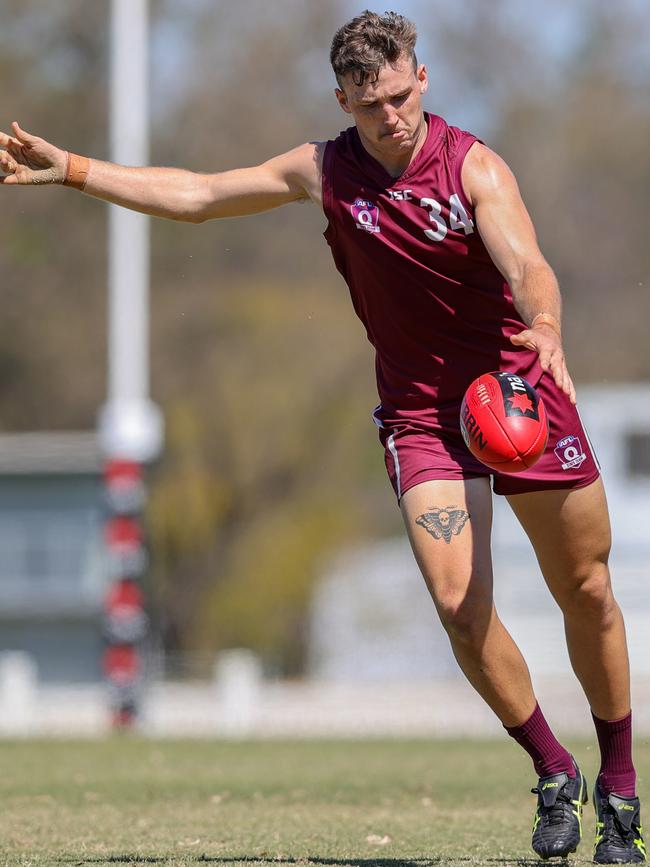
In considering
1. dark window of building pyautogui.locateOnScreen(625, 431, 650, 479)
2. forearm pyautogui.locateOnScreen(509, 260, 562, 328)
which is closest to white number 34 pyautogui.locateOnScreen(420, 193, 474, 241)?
forearm pyautogui.locateOnScreen(509, 260, 562, 328)

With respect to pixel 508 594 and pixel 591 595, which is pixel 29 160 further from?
pixel 508 594

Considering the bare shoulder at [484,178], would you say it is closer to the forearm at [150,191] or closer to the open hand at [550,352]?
the open hand at [550,352]

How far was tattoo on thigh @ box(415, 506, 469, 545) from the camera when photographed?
543cm

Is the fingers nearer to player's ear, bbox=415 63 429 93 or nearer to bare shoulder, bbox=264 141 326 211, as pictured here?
bare shoulder, bbox=264 141 326 211

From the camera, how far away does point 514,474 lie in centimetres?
546

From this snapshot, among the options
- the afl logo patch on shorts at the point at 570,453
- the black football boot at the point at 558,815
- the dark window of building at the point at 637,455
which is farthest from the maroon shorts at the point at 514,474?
the dark window of building at the point at 637,455

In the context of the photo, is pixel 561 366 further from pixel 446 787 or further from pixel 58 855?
pixel 446 787

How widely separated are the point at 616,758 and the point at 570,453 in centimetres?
114

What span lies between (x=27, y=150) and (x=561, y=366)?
222 centimetres

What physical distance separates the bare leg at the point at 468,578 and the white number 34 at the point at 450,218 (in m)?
0.83

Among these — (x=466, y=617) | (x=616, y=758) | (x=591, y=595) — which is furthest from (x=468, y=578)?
(x=616, y=758)

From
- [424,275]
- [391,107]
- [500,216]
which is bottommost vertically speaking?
[424,275]

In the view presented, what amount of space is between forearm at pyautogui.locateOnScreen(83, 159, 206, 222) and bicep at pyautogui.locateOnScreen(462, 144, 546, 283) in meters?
1.05

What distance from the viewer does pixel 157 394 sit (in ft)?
105
